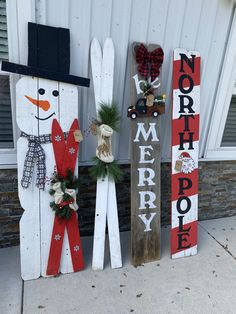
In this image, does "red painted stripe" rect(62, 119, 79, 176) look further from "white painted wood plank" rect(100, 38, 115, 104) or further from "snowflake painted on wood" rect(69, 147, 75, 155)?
"white painted wood plank" rect(100, 38, 115, 104)

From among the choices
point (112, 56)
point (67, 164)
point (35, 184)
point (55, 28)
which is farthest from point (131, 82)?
point (35, 184)

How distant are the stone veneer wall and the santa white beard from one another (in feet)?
1.24

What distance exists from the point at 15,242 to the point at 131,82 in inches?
68.1

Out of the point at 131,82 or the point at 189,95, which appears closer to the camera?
the point at 131,82

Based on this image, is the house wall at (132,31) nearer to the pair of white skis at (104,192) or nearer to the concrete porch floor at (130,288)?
the pair of white skis at (104,192)

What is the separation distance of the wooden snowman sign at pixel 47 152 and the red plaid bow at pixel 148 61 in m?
0.45

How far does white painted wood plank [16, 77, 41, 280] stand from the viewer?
6.59 feet

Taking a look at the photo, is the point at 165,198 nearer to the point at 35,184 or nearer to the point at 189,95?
the point at 189,95

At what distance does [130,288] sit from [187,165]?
112 cm

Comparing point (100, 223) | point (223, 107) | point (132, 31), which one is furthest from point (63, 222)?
point (223, 107)

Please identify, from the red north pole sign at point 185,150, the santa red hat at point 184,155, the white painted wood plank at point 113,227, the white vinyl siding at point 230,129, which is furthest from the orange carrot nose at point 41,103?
the white vinyl siding at point 230,129

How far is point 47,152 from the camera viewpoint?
2.12 m

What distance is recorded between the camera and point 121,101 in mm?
2482

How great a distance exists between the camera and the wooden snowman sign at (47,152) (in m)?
2.01
